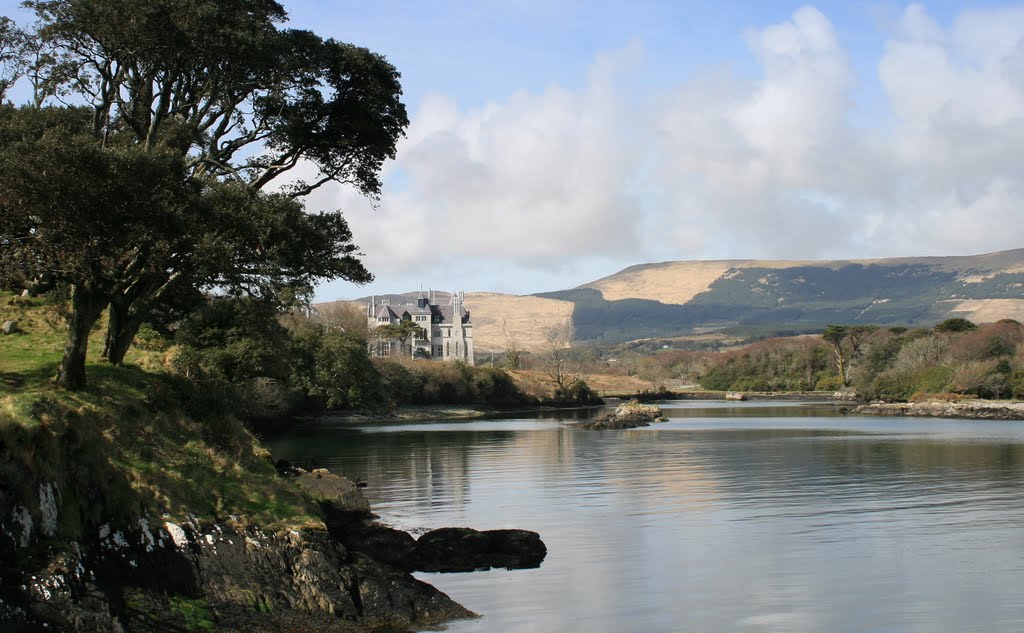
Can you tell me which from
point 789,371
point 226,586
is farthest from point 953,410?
point 226,586

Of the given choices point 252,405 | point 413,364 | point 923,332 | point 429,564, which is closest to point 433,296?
point 413,364

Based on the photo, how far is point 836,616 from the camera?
19.3m

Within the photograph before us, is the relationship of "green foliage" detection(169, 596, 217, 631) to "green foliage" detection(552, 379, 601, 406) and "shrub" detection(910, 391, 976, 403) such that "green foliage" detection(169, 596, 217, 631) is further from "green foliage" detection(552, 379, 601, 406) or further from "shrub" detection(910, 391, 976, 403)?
"green foliage" detection(552, 379, 601, 406)

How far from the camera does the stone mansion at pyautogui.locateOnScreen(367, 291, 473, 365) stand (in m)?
160

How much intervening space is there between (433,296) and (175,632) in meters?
169

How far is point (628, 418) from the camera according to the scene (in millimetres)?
86625

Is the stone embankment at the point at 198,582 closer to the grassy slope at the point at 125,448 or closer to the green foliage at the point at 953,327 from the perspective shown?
the grassy slope at the point at 125,448

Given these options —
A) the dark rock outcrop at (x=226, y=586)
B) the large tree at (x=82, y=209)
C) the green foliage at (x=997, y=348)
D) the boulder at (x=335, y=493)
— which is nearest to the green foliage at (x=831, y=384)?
the green foliage at (x=997, y=348)

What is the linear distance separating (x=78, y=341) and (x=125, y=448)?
334 cm

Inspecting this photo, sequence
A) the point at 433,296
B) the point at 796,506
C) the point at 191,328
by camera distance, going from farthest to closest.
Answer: the point at 433,296
the point at 191,328
the point at 796,506

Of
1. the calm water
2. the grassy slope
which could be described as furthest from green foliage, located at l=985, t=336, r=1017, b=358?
the grassy slope

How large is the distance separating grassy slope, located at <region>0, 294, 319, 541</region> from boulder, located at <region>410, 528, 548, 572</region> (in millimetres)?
3575

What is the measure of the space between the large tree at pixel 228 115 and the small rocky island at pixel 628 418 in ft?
181

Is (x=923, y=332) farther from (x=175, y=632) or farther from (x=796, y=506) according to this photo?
(x=175, y=632)
